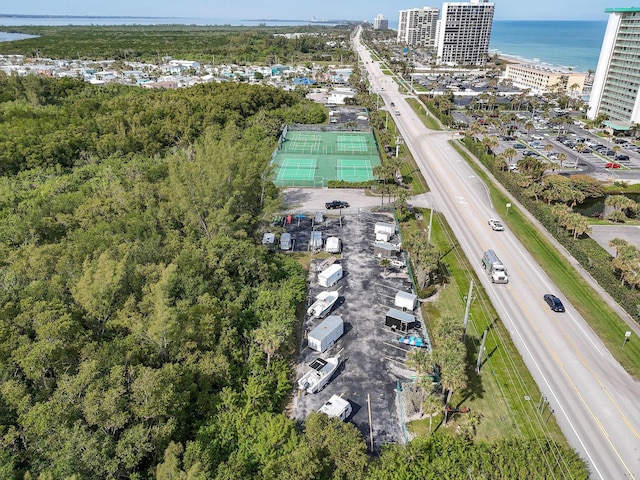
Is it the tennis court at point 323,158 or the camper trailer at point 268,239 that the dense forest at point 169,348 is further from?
the tennis court at point 323,158

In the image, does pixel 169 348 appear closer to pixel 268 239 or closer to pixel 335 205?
pixel 268 239

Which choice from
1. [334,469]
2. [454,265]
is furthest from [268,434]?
[454,265]

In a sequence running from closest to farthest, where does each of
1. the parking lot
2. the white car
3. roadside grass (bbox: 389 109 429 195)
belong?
the parking lot → the white car → roadside grass (bbox: 389 109 429 195)

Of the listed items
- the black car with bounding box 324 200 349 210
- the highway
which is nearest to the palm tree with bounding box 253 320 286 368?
the highway

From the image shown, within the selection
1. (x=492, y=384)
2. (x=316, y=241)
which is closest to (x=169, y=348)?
(x=492, y=384)

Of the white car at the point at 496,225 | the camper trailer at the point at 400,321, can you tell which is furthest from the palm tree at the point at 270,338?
the white car at the point at 496,225

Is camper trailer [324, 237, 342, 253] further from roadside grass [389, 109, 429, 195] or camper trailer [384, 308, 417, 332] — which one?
roadside grass [389, 109, 429, 195]

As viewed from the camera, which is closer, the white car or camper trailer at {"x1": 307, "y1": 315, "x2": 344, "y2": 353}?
camper trailer at {"x1": 307, "y1": 315, "x2": 344, "y2": 353}
